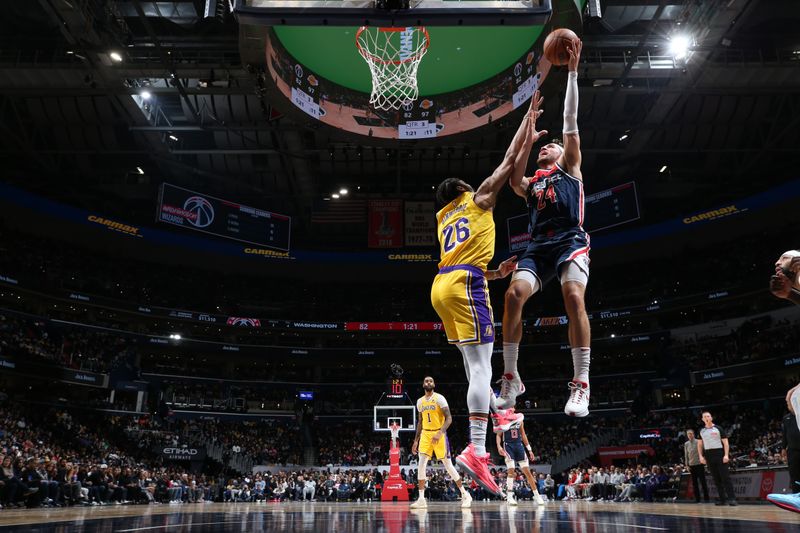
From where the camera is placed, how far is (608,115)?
23.4 m

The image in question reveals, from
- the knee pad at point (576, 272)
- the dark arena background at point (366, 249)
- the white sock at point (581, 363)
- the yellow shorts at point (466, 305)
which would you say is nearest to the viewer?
the white sock at point (581, 363)

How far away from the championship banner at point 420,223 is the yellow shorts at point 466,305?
21832 millimetres

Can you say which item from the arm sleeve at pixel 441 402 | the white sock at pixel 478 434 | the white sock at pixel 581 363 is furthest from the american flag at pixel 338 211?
the white sock at pixel 581 363

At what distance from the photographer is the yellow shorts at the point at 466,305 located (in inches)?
191

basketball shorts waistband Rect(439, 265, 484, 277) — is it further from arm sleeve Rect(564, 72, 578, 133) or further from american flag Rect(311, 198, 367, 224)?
american flag Rect(311, 198, 367, 224)

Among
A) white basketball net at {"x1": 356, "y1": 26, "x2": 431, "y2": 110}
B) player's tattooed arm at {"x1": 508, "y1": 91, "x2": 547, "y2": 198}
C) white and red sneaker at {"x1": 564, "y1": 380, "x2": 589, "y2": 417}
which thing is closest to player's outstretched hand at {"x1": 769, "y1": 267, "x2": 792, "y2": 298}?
white and red sneaker at {"x1": 564, "y1": 380, "x2": 589, "y2": 417}

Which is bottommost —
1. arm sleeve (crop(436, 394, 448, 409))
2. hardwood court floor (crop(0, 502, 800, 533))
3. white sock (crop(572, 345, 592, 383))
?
hardwood court floor (crop(0, 502, 800, 533))

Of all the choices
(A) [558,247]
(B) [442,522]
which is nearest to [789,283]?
(A) [558,247]

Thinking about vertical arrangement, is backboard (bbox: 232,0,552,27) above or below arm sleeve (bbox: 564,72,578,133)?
above

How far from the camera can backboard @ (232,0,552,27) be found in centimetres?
610

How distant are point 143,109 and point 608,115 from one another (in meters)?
18.2

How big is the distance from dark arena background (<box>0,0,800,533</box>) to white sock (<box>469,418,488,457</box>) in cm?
2

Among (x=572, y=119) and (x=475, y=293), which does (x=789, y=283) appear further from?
(x=475, y=293)

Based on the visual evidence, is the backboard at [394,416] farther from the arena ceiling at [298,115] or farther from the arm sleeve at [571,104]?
the arm sleeve at [571,104]
